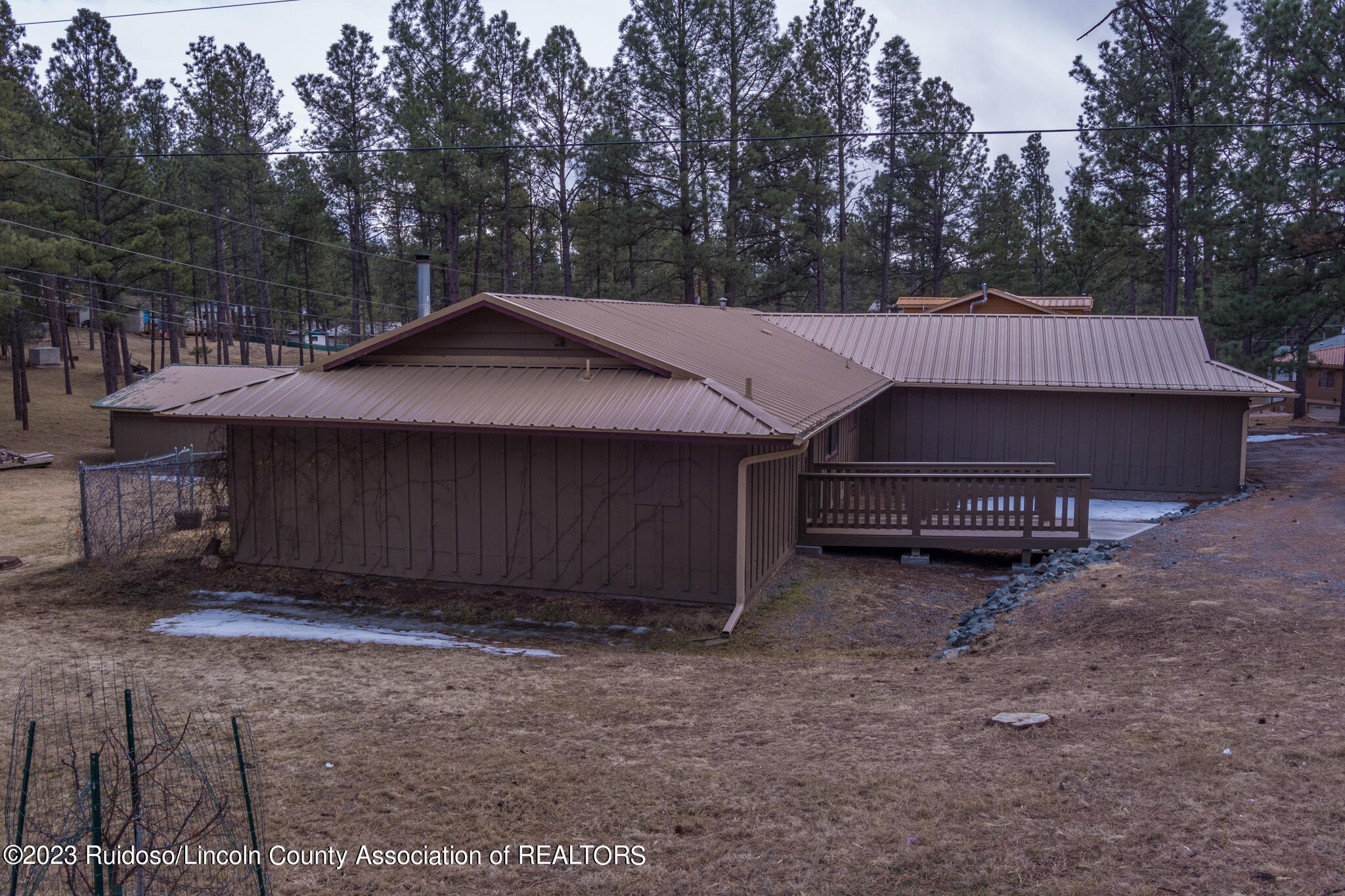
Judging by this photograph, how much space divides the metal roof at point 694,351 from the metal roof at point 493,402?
29cm

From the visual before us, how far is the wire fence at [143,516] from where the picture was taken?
42.5 ft

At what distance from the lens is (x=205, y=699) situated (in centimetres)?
688

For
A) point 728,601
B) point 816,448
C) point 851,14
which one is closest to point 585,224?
point 851,14

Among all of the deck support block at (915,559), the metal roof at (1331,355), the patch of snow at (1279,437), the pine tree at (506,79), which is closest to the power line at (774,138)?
the pine tree at (506,79)

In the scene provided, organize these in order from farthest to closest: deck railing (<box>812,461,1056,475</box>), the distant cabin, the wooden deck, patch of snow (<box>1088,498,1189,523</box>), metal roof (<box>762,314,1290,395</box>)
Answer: the distant cabin, metal roof (<box>762,314,1290,395</box>), patch of snow (<box>1088,498,1189,523</box>), deck railing (<box>812,461,1056,475</box>), the wooden deck

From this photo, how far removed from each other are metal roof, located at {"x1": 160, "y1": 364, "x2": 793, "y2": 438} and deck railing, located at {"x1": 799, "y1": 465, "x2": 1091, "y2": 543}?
3.59 m

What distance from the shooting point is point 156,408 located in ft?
81.2

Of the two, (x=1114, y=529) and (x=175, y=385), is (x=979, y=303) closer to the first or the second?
(x=1114, y=529)

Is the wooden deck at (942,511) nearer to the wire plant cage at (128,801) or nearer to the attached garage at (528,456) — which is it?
the attached garage at (528,456)

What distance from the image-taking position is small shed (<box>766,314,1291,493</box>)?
1702cm

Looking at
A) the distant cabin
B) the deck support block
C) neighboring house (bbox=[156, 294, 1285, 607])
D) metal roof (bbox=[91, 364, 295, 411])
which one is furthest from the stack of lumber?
the distant cabin

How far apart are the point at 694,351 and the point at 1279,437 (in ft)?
78.9

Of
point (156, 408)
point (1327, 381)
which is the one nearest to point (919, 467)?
point (156, 408)

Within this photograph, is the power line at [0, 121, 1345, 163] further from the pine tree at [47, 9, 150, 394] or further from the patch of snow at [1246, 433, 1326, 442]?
the patch of snow at [1246, 433, 1326, 442]
